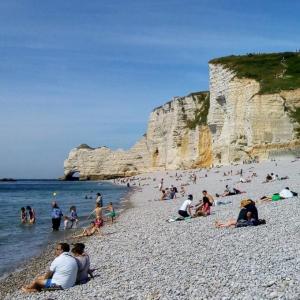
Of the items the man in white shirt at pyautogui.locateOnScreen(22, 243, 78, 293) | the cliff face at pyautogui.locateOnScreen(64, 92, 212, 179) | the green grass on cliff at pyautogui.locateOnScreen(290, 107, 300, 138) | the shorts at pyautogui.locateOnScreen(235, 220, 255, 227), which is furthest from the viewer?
the cliff face at pyautogui.locateOnScreen(64, 92, 212, 179)

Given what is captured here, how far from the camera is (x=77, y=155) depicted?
113875 mm

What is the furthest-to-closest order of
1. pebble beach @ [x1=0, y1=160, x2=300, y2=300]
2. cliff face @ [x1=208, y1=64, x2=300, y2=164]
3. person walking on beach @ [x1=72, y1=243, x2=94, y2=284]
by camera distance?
cliff face @ [x1=208, y1=64, x2=300, y2=164]
person walking on beach @ [x1=72, y1=243, x2=94, y2=284]
pebble beach @ [x1=0, y1=160, x2=300, y2=300]

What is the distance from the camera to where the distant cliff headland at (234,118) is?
51875mm

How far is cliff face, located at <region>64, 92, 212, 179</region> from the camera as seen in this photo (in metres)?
74.0

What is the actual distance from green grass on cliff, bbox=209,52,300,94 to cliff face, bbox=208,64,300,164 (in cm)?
85

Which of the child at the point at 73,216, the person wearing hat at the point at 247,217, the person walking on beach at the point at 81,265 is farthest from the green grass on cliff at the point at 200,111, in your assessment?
the person walking on beach at the point at 81,265

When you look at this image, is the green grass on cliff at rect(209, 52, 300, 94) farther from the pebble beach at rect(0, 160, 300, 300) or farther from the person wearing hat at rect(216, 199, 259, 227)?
the person wearing hat at rect(216, 199, 259, 227)

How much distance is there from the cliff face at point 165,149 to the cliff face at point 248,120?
10300 millimetres

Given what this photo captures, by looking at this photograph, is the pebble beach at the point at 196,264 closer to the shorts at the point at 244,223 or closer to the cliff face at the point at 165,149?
the shorts at the point at 244,223

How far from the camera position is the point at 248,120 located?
54031 millimetres

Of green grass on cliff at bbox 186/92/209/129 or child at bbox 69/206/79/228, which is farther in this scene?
green grass on cliff at bbox 186/92/209/129

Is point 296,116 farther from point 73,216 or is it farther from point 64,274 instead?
point 64,274

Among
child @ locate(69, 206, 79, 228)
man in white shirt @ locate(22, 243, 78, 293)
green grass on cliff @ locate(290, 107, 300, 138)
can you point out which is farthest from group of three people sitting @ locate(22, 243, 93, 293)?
green grass on cliff @ locate(290, 107, 300, 138)

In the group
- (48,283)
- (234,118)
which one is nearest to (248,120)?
(234,118)
